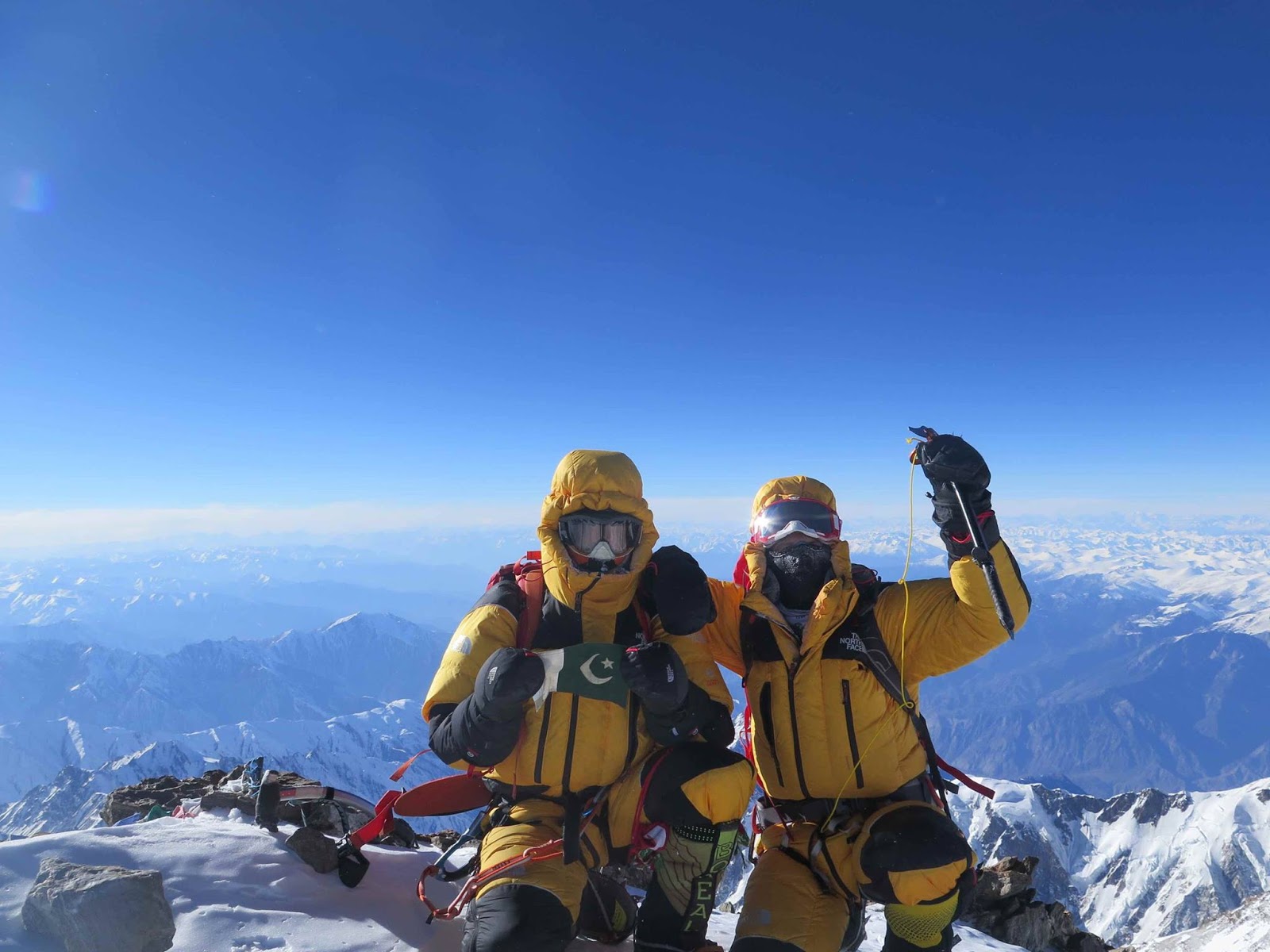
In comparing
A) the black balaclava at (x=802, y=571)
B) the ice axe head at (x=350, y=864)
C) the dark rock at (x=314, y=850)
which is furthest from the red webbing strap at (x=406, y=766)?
the black balaclava at (x=802, y=571)

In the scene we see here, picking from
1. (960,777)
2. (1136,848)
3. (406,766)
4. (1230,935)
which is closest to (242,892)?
(406,766)

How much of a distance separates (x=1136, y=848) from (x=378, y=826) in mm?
243321

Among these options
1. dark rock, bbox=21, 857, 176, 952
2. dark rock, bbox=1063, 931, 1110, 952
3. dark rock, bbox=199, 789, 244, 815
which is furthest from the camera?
dark rock, bbox=1063, 931, 1110, 952

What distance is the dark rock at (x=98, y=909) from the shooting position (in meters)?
3.90

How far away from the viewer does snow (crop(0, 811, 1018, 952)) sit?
4.42m

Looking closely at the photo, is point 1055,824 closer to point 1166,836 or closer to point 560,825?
point 1166,836

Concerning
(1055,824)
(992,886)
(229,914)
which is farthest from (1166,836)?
(229,914)

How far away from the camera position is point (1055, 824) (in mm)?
184000

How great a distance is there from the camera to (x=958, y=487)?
5277mm

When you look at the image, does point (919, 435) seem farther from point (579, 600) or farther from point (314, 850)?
point (314, 850)

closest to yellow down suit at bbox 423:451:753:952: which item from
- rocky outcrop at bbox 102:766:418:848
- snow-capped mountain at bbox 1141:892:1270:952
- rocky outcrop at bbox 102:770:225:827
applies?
rocky outcrop at bbox 102:766:418:848

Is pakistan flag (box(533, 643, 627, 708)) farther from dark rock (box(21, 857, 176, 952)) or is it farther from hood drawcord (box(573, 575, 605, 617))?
dark rock (box(21, 857, 176, 952))

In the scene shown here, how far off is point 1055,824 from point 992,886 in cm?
23149

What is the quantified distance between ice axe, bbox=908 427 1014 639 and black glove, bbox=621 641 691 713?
2.64 meters
